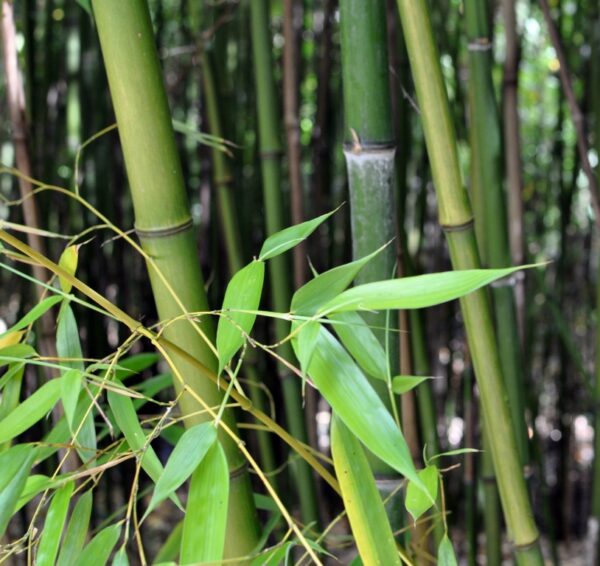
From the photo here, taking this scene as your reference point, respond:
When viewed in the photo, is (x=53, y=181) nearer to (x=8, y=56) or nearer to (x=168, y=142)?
(x=8, y=56)

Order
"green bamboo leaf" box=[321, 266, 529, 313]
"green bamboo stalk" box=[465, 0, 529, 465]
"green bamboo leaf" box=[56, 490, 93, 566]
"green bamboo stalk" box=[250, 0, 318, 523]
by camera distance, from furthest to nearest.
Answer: "green bamboo stalk" box=[250, 0, 318, 523]
"green bamboo stalk" box=[465, 0, 529, 465]
"green bamboo leaf" box=[56, 490, 93, 566]
"green bamboo leaf" box=[321, 266, 529, 313]

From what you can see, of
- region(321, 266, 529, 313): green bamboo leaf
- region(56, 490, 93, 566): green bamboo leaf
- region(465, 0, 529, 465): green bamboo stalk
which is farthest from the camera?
region(465, 0, 529, 465): green bamboo stalk

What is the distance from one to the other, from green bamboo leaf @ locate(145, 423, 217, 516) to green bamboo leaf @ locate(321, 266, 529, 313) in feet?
0.28

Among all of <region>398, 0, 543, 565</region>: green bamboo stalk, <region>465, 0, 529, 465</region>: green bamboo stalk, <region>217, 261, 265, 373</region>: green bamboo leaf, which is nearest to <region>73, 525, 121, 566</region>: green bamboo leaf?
<region>217, 261, 265, 373</region>: green bamboo leaf

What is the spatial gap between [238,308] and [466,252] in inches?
7.4

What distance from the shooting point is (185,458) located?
39 centimetres

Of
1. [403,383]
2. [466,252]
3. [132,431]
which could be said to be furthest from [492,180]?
[132,431]

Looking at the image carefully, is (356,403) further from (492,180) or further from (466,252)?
(492,180)

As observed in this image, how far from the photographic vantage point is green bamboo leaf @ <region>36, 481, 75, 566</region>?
431 mm

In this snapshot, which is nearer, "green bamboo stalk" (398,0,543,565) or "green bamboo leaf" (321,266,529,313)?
"green bamboo leaf" (321,266,529,313)

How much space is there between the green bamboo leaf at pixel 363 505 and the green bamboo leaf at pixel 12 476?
0.17 m

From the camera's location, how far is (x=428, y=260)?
61.1 inches

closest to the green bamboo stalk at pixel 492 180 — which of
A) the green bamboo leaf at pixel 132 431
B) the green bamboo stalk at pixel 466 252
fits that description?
the green bamboo stalk at pixel 466 252

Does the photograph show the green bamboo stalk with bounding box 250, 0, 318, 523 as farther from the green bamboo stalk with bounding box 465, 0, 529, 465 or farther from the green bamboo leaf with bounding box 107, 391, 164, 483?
the green bamboo leaf with bounding box 107, 391, 164, 483
